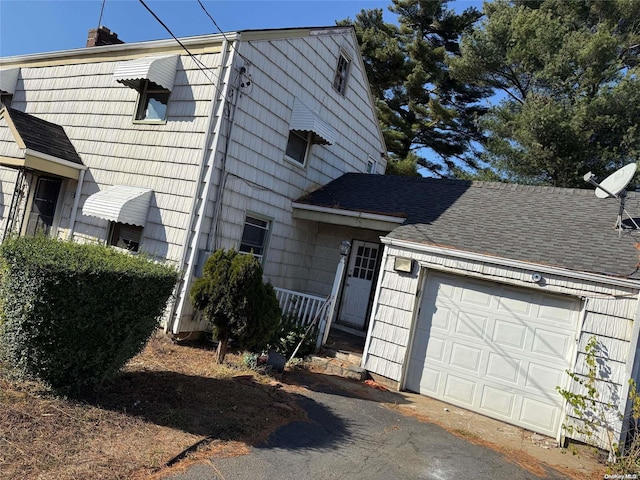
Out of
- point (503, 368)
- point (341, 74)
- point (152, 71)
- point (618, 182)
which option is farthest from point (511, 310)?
point (341, 74)

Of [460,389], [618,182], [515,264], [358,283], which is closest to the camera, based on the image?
[515,264]

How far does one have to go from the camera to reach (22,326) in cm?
398

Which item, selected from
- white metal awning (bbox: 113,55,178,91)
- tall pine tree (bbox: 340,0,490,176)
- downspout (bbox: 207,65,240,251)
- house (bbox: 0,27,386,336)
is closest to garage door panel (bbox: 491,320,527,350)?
house (bbox: 0,27,386,336)

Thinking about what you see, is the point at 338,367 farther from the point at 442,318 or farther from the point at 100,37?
the point at 100,37

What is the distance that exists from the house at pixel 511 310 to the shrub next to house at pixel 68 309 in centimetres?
447

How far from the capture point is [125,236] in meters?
8.85

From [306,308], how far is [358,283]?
2.31m

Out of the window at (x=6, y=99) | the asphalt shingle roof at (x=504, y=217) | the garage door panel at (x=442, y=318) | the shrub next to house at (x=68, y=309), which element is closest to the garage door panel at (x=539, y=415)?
the garage door panel at (x=442, y=318)

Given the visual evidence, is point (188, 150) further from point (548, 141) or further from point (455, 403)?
point (548, 141)

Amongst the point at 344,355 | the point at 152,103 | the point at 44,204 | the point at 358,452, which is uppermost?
the point at 152,103

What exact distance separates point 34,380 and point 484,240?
6670mm

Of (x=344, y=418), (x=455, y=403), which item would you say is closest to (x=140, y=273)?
(x=344, y=418)

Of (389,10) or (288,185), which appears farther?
(389,10)

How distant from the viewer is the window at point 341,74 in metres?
12.0
